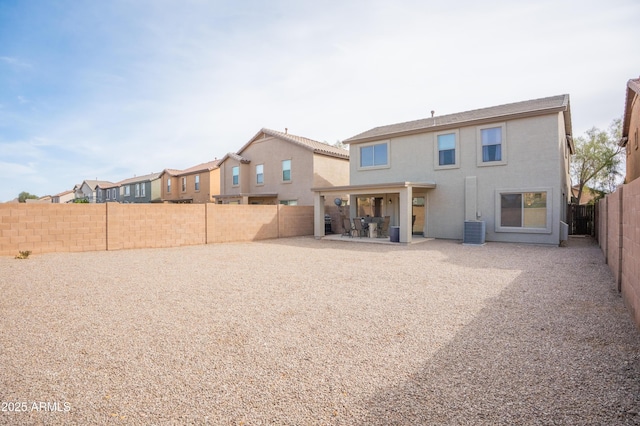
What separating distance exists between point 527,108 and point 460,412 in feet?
49.3

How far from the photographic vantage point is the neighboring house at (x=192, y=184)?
30359 millimetres

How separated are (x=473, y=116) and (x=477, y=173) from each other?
3.01 m

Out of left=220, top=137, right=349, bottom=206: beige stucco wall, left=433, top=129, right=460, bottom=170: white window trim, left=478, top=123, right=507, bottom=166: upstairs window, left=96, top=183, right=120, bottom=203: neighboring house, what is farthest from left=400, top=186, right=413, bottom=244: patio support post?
left=96, top=183, right=120, bottom=203: neighboring house

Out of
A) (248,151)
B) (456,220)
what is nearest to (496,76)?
(456,220)

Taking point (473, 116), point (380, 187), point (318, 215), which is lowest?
point (318, 215)

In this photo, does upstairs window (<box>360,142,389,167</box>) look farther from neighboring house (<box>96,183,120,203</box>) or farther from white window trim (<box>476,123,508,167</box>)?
neighboring house (<box>96,183,120,203</box>)

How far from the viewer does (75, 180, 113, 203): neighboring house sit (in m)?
53.1

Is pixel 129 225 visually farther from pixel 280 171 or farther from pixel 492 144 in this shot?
pixel 492 144

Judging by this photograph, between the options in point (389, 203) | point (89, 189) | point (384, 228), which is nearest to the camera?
point (384, 228)

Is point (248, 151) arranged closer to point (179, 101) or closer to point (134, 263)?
point (179, 101)

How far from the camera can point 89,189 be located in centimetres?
5469

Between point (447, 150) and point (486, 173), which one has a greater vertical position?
point (447, 150)

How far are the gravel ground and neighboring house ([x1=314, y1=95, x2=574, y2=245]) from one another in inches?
278

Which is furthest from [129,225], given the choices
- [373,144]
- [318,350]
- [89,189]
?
[89,189]
